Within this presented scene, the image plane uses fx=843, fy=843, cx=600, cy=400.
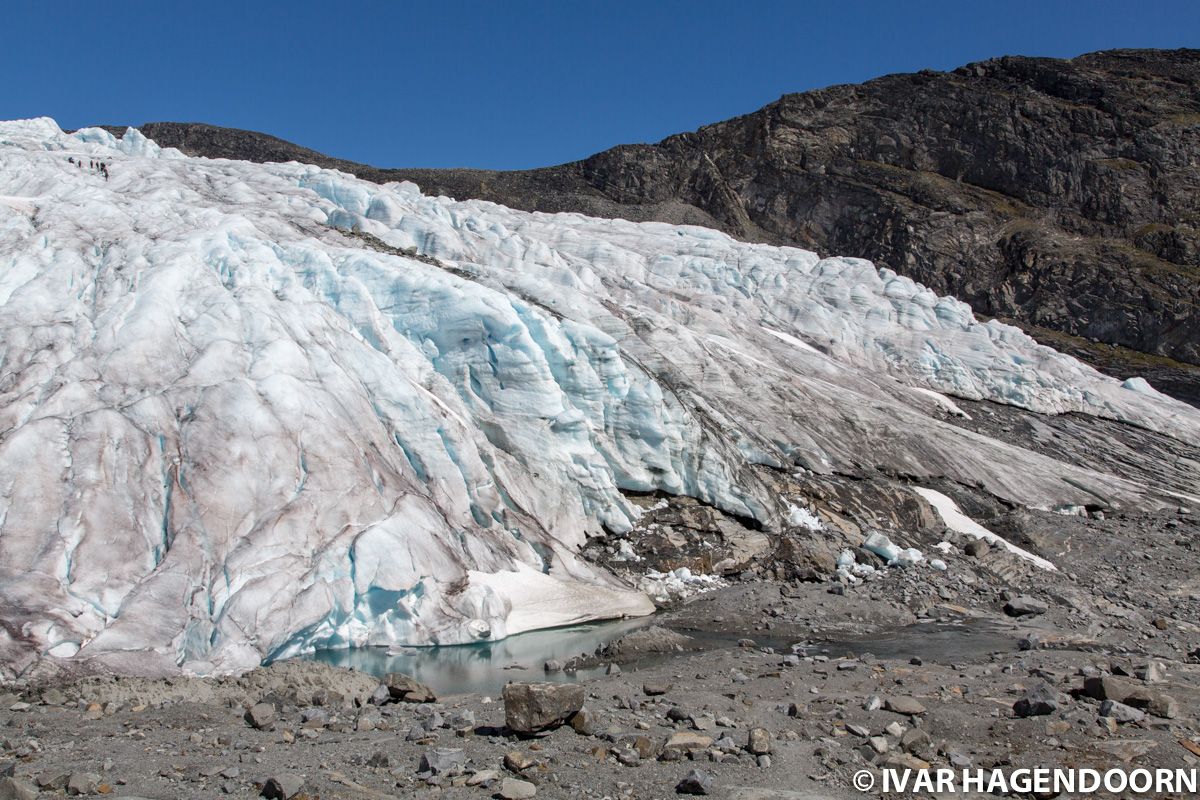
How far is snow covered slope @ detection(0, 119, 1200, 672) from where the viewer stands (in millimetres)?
16484

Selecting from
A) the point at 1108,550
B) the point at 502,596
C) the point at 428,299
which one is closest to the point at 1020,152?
the point at 1108,550

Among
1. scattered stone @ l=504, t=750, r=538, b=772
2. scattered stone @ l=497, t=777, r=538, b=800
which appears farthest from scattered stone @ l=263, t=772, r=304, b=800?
scattered stone @ l=504, t=750, r=538, b=772

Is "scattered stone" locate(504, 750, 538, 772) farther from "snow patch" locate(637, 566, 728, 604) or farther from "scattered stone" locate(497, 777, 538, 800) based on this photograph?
"snow patch" locate(637, 566, 728, 604)

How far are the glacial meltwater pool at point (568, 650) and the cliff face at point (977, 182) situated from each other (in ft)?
172

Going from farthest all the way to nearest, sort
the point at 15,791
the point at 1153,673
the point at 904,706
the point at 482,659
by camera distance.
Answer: the point at 482,659 → the point at 1153,673 → the point at 904,706 → the point at 15,791

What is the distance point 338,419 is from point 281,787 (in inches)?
534

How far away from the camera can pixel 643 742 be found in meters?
10.1

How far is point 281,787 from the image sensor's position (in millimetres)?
8562

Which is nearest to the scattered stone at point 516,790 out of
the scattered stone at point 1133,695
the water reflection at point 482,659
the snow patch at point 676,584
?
the water reflection at point 482,659

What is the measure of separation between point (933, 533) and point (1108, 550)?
17.9ft

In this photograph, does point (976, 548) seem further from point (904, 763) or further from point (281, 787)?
point (281, 787)

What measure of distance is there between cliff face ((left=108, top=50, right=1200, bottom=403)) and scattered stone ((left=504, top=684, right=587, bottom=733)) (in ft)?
207

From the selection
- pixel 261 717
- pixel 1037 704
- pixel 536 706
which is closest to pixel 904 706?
pixel 1037 704

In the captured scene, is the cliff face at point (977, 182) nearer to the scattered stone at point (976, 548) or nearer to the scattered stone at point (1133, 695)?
the scattered stone at point (976, 548)
